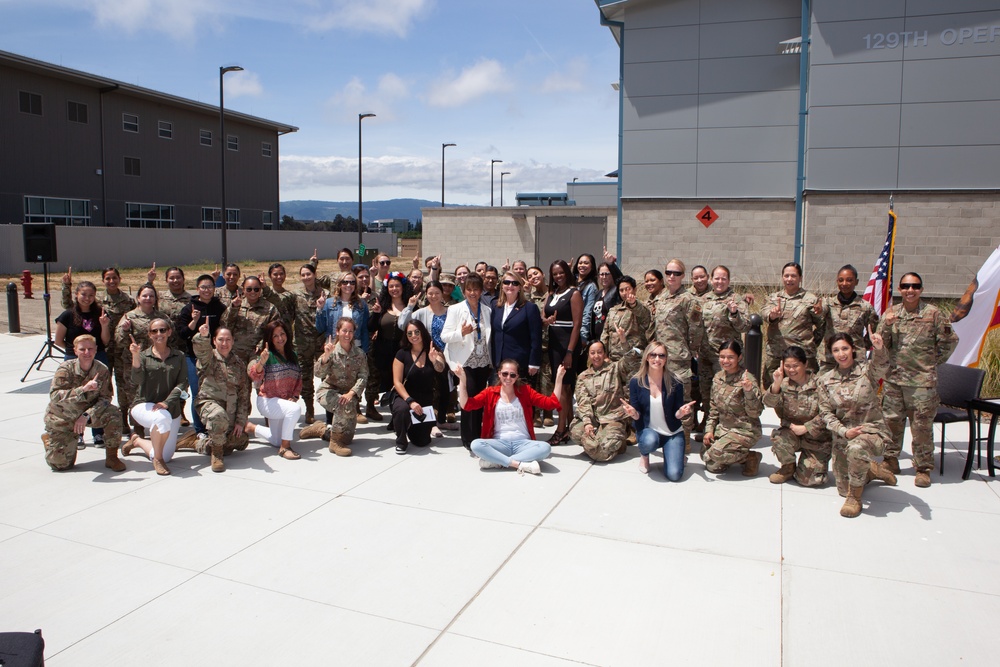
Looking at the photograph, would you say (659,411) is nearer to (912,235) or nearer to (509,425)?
(509,425)

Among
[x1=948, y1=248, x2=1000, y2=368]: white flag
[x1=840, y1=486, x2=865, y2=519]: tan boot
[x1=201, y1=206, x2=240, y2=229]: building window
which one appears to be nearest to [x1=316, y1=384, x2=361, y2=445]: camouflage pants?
[x1=840, y1=486, x2=865, y2=519]: tan boot

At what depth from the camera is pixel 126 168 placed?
39375 millimetres

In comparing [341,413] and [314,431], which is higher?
[341,413]

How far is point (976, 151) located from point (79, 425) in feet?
55.4

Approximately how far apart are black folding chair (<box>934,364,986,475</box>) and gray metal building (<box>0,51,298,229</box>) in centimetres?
2808

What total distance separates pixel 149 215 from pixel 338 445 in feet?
127

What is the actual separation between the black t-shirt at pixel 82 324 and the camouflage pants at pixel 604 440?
4.90m

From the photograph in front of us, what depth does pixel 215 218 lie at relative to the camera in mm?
45156

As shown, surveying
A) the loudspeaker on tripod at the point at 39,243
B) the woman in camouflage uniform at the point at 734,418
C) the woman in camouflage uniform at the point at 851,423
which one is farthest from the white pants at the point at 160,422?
the loudspeaker on tripod at the point at 39,243

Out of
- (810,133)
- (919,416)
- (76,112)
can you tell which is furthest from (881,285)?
(76,112)

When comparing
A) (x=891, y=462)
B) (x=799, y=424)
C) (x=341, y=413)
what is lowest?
(x=891, y=462)

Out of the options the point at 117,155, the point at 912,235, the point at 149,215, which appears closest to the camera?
the point at 912,235

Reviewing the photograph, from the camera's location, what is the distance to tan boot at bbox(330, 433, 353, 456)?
23.2ft

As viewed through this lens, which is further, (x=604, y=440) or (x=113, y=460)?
(x=604, y=440)
